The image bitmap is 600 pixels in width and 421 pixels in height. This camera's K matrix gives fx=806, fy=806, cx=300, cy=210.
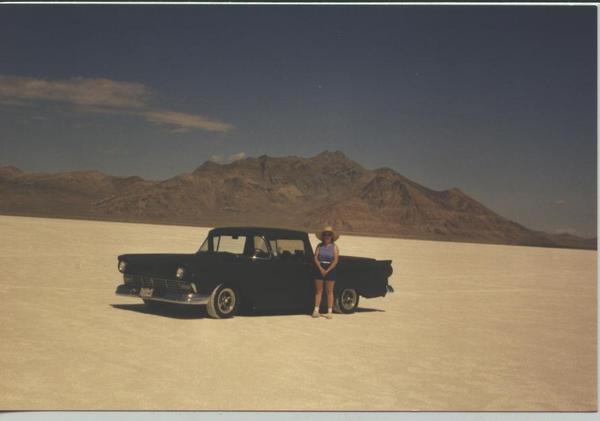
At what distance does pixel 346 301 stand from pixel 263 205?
154247mm

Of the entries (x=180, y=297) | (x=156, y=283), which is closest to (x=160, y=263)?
(x=156, y=283)

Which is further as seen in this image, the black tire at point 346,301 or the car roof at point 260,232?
the black tire at point 346,301

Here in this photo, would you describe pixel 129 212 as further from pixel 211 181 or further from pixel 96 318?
pixel 96 318

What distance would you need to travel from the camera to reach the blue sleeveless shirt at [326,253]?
39.9ft

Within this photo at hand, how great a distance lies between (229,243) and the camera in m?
12.4

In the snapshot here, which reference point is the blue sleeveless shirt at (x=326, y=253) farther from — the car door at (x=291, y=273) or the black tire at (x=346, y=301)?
the black tire at (x=346, y=301)

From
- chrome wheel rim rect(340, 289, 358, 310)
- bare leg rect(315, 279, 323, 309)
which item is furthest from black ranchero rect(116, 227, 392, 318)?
chrome wheel rim rect(340, 289, 358, 310)

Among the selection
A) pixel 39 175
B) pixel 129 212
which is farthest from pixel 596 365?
pixel 39 175

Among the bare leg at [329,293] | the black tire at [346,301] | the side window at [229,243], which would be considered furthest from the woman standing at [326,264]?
the side window at [229,243]

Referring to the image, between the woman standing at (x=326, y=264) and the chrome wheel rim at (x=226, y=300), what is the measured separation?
140 cm

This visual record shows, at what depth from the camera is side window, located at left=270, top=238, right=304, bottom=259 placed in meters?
12.1

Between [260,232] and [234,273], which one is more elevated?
[260,232]

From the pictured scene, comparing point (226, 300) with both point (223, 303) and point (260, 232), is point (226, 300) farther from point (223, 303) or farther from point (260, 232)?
point (260, 232)

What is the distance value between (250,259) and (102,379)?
15.3 ft
